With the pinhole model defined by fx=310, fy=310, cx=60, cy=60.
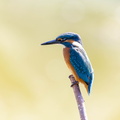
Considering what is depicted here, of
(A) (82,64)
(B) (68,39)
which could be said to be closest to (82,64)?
(A) (82,64)

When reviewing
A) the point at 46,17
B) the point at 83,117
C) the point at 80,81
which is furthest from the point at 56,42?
the point at 46,17

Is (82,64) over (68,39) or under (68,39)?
under

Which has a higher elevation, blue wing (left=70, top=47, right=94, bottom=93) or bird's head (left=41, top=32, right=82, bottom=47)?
bird's head (left=41, top=32, right=82, bottom=47)

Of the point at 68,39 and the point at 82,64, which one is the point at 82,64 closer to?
the point at 82,64

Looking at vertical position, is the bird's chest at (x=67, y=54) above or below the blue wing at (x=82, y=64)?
above

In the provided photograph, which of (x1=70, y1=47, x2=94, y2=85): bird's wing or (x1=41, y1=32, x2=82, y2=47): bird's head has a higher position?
(x1=41, y1=32, x2=82, y2=47): bird's head

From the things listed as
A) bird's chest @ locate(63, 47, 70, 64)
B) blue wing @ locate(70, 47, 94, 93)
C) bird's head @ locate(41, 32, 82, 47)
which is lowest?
blue wing @ locate(70, 47, 94, 93)
